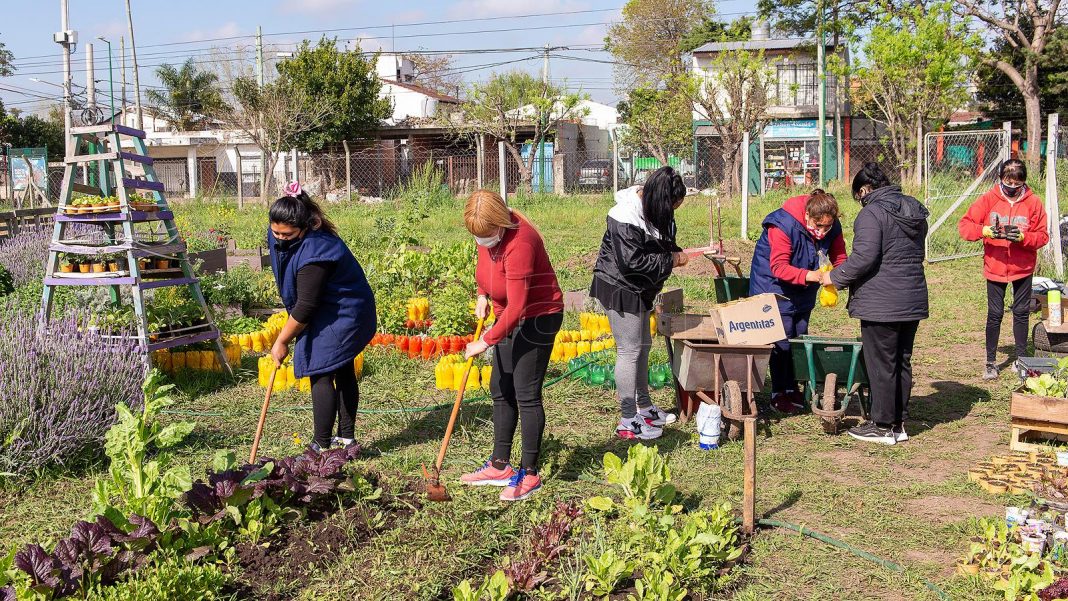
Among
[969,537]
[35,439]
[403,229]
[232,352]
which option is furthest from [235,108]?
[969,537]

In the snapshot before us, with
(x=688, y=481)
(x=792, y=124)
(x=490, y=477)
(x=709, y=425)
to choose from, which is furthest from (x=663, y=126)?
(x=490, y=477)

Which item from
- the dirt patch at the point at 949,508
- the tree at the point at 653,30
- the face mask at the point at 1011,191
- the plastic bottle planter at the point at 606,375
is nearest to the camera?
the dirt patch at the point at 949,508

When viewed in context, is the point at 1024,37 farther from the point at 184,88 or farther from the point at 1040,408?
the point at 184,88

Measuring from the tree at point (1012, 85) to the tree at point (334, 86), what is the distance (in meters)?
20.6

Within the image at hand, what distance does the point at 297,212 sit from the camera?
468 centimetres

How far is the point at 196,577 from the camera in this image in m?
3.37

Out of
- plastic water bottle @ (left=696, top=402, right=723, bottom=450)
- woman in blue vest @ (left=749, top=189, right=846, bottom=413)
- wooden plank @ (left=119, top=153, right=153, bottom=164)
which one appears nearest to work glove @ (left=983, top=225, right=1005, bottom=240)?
woman in blue vest @ (left=749, top=189, right=846, bottom=413)

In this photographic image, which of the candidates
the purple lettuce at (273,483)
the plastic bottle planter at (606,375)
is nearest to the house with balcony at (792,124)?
the plastic bottle planter at (606,375)

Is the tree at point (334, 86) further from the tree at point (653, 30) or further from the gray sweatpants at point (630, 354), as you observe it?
the gray sweatpants at point (630, 354)

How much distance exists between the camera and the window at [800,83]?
34688 millimetres

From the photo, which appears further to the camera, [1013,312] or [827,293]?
[1013,312]

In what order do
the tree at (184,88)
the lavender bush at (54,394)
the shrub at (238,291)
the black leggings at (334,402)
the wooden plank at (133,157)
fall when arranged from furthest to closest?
the tree at (184,88), the shrub at (238,291), the wooden plank at (133,157), the black leggings at (334,402), the lavender bush at (54,394)

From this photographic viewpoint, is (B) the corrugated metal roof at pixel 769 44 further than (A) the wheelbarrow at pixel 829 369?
Yes

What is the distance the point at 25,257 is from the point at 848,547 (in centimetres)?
989
